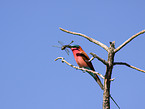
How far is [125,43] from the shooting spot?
11.6 feet

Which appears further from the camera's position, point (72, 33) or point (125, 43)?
point (72, 33)

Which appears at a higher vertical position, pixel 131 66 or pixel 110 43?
pixel 110 43

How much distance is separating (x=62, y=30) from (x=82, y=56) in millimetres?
1770

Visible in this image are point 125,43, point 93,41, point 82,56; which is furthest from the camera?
point 82,56

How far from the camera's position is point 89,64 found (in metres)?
5.84

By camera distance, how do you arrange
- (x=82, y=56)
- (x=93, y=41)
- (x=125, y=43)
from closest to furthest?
(x=125, y=43), (x=93, y=41), (x=82, y=56)

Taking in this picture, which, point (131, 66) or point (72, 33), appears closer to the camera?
point (131, 66)

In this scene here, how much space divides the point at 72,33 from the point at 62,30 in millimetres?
195

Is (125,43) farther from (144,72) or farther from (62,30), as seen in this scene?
(62,30)

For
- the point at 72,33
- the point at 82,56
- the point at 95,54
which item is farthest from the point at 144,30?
the point at 82,56

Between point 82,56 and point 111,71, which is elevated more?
point 82,56

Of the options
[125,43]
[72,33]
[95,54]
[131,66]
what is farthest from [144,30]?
[72,33]

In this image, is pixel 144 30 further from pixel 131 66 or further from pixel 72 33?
pixel 72 33

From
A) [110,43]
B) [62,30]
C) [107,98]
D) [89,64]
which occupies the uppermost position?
[89,64]
